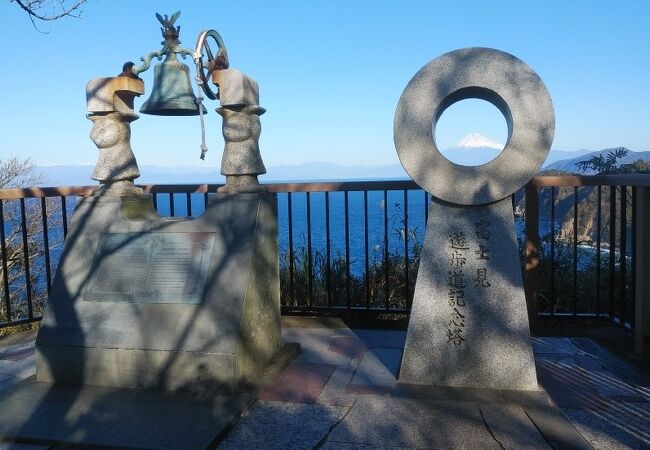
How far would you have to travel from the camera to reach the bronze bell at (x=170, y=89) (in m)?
3.85

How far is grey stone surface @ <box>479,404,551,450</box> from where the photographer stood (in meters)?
2.62

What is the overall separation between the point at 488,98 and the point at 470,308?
1.37 m

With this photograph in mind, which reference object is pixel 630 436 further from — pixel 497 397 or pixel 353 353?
pixel 353 353

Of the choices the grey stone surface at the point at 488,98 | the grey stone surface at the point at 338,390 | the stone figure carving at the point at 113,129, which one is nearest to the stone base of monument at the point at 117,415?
the grey stone surface at the point at 338,390

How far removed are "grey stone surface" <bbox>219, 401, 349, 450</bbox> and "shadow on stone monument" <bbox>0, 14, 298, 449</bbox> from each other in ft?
0.35

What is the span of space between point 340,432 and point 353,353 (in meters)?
1.36

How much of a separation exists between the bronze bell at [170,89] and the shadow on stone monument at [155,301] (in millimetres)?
10

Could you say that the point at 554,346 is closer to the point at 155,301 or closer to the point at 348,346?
the point at 348,346

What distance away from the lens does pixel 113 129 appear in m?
3.97

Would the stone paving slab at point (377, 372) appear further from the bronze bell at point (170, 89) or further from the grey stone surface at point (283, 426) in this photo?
the bronze bell at point (170, 89)

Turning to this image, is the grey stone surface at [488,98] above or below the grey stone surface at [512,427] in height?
above

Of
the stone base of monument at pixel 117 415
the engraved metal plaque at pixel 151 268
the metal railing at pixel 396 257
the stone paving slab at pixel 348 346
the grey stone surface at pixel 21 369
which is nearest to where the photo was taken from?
the stone base of monument at pixel 117 415

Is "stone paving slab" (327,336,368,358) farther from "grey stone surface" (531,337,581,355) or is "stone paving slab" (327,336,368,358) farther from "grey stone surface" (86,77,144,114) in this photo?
"grey stone surface" (86,77,144,114)

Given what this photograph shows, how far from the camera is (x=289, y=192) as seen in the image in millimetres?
4910
